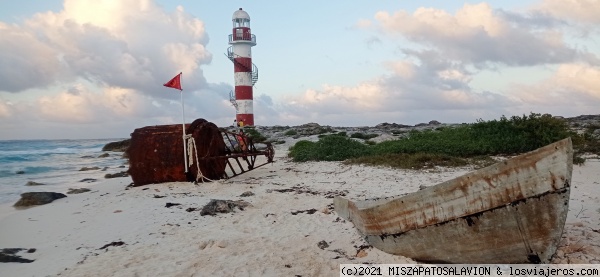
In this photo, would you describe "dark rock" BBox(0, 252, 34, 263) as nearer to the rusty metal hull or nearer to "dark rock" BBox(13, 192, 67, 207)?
"dark rock" BBox(13, 192, 67, 207)

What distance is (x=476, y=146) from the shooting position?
15.2 m

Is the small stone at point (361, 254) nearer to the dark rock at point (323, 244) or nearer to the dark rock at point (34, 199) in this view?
the dark rock at point (323, 244)

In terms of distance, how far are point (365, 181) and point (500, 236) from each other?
7.14 metres

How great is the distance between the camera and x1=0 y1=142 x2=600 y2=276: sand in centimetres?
526

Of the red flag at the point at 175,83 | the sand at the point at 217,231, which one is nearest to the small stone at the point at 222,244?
the sand at the point at 217,231

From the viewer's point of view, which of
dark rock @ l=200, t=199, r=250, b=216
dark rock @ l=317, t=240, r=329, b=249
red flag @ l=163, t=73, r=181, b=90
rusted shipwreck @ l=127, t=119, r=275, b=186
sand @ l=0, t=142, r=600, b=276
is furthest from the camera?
red flag @ l=163, t=73, r=181, b=90

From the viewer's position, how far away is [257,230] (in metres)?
6.89

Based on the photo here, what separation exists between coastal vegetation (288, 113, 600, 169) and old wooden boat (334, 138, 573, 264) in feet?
28.2

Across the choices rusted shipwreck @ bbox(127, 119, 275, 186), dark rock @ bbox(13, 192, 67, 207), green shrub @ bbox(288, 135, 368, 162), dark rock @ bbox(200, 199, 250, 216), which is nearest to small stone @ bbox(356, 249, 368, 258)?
dark rock @ bbox(200, 199, 250, 216)

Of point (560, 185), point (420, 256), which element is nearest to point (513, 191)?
point (560, 185)

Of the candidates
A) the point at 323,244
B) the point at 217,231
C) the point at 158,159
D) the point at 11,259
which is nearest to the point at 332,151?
the point at 158,159

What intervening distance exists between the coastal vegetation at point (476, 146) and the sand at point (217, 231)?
1.81 meters

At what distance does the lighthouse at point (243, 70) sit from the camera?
3944cm

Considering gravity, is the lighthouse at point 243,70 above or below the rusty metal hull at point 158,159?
above
